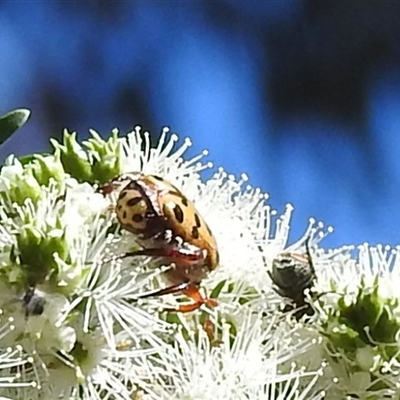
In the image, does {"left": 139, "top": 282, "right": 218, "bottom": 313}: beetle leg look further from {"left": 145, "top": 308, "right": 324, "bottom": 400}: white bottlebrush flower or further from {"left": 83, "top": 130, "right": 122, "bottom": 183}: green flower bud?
{"left": 83, "top": 130, "right": 122, "bottom": 183}: green flower bud

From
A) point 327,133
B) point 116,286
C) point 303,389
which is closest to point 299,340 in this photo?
point 303,389

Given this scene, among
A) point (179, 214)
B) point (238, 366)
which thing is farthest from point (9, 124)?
point (238, 366)

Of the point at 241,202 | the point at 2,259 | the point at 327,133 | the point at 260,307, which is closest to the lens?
the point at 2,259

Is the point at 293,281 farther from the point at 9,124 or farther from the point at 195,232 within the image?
the point at 9,124

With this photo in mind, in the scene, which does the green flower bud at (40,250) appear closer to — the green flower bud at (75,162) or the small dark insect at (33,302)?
the small dark insect at (33,302)

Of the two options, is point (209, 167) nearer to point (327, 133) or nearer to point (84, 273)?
point (84, 273)

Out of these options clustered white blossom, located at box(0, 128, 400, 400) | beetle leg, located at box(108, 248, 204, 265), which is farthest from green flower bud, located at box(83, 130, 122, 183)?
beetle leg, located at box(108, 248, 204, 265)

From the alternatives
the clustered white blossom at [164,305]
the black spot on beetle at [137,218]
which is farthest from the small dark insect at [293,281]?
the black spot on beetle at [137,218]
